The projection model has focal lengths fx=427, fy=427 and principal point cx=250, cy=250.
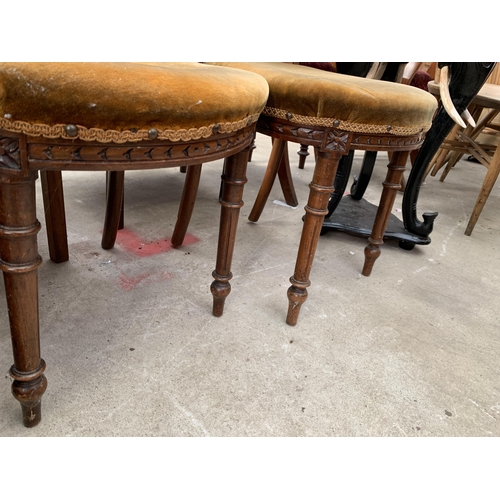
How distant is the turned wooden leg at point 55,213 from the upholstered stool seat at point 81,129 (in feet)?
1.71

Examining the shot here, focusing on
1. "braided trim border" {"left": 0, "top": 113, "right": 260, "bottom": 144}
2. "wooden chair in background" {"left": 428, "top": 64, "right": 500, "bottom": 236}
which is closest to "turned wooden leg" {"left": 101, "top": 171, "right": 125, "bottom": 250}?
"braided trim border" {"left": 0, "top": 113, "right": 260, "bottom": 144}

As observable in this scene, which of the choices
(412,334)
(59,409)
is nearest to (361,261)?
(412,334)

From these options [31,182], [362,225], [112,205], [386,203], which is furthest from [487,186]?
[31,182]

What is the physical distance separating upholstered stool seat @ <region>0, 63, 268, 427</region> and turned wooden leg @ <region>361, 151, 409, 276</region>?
2.03ft

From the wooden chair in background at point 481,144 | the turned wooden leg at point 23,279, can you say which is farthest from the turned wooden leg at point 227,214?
the wooden chair in background at point 481,144

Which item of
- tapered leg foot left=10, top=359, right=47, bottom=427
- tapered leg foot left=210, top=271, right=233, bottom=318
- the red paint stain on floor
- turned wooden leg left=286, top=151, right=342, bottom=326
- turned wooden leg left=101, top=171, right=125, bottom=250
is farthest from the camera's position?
the red paint stain on floor

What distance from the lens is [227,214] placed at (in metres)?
0.97

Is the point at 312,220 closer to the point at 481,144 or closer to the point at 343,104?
the point at 343,104

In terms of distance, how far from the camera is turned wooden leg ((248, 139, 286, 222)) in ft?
5.21

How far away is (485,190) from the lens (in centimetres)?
182

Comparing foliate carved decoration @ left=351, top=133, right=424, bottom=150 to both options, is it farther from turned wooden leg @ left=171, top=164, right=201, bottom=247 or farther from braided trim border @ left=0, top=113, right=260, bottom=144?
turned wooden leg @ left=171, top=164, right=201, bottom=247
